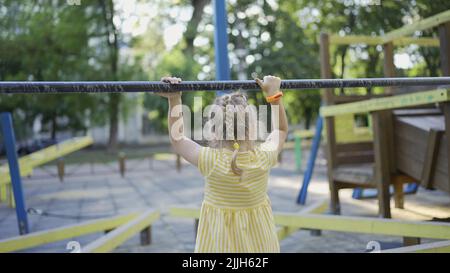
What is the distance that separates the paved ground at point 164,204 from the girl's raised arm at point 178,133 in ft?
6.54

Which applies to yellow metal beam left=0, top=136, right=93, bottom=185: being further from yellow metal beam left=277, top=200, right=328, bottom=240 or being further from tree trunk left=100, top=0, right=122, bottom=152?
tree trunk left=100, top=0, right=122, bottom=152

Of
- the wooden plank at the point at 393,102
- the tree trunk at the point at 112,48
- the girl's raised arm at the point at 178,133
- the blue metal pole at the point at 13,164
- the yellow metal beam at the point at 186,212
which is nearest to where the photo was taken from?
the girl's raised arm at the point at 178,133

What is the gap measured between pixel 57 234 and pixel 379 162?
282 cm

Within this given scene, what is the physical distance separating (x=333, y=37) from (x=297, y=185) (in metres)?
4.02

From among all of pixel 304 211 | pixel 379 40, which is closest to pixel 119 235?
pixel 304 211

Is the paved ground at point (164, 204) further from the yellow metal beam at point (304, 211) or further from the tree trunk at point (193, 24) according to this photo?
the tree trunk at point (193, 24)

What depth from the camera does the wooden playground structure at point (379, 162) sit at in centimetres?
299

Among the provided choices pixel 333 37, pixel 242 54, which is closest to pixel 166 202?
pixel 333 37

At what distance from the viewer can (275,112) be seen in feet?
6.18

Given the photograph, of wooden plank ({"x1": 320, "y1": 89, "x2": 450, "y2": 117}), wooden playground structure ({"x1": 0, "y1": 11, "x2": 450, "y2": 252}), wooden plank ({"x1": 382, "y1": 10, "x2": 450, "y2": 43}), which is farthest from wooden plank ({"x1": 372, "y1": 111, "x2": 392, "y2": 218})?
wooden plank ({"x1": 382, "y1": 10, "x2": 450, "y2": 43})

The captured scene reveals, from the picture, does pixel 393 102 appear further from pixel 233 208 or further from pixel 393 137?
pixel 233 208

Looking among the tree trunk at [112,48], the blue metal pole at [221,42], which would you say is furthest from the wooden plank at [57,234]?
the tree trunk at [112,48]

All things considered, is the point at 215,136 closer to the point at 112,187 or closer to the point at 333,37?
the point at 333,37

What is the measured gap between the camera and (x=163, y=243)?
4.19 meters
